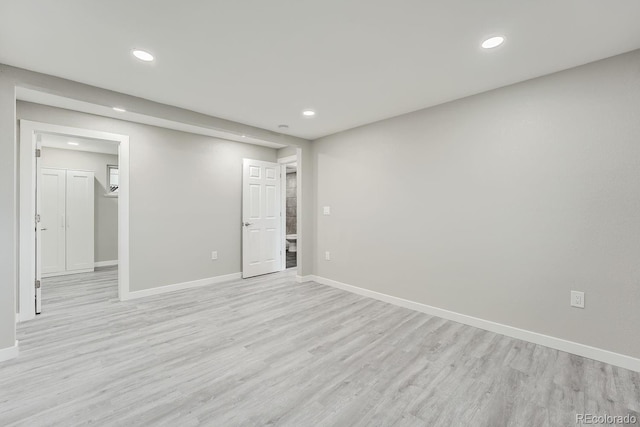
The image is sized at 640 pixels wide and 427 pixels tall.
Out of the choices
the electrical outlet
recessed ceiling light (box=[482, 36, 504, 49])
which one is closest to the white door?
recessed ceiling light (box=[482, 36, 504, 49])

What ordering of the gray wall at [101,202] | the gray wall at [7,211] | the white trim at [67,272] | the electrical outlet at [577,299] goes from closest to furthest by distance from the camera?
the gray wall at [7,211], the electrical outlet at [577,299], the white trim at [67,272], the gray wall at [101,202]

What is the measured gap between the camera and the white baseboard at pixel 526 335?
2.14 meters

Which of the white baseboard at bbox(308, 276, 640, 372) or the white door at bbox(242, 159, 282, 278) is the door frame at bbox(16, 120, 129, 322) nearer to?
the white door at bbox(242, 159, 282, 278)

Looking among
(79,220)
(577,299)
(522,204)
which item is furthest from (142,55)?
(79,220)

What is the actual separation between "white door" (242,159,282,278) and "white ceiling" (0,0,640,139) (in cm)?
215

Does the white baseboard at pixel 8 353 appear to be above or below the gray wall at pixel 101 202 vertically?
below

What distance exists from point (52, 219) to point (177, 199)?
2967 mm

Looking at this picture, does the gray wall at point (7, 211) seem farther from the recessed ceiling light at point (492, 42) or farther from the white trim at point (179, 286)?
the recessed ceiling light at point (492, 42)

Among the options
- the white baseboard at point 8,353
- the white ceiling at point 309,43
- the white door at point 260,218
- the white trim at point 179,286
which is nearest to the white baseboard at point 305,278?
the white door at point 260,218

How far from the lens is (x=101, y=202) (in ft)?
19.0

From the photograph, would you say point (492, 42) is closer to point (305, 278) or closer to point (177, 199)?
point (305, 278)

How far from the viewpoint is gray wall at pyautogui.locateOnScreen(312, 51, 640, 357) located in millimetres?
2152

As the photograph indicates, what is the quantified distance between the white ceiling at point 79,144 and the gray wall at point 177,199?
1110 millimetres

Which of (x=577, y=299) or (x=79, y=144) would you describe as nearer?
(x=577, y=299)
